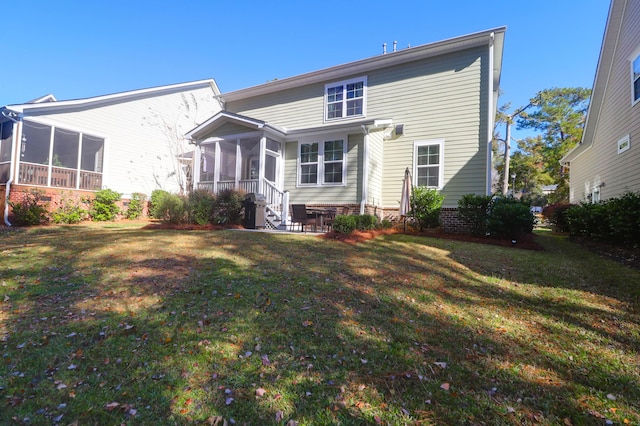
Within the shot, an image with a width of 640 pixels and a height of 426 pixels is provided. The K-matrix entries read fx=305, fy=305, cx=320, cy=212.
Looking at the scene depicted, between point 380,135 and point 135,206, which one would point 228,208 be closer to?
point 135,206

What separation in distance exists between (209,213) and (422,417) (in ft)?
32.8

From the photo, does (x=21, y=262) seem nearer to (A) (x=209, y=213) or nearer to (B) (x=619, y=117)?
(A) (x=209, y=213)

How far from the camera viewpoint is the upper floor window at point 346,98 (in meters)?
13.3

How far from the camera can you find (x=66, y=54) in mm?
16031

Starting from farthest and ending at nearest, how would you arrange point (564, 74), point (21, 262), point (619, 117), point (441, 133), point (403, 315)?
point (564, 74)
point (441, 133)
point (619, 117)
point (21, 262)
point (403, 315)

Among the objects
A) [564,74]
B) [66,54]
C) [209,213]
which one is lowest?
[209,213]

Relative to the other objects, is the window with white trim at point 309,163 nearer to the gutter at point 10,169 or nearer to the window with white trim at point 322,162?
the window with white trim at point 322,162

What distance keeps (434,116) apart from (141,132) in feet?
45.7

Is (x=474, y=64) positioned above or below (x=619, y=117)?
above

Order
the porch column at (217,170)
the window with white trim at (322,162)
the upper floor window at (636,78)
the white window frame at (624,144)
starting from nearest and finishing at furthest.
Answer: the upper floor window at (636,78) → the white window frame at (624,144) → the window with white trim at (322,162) → the porch column at (217,170)

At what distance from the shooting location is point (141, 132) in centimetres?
1537

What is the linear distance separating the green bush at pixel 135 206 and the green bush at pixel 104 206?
762mm

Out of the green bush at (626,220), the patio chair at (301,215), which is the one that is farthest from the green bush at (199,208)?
the green bush at (626,220)

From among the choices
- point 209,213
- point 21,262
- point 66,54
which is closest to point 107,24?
point 66,54
